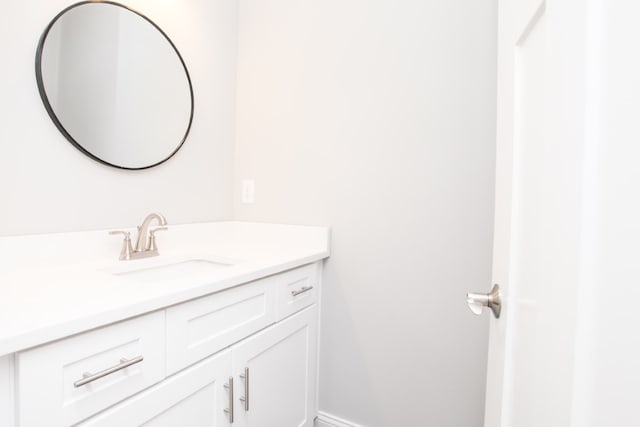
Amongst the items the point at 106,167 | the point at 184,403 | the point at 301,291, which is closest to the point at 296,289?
the point at 301,291

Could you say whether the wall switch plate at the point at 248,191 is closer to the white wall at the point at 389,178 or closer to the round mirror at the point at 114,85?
the white wall at the point at 389,178

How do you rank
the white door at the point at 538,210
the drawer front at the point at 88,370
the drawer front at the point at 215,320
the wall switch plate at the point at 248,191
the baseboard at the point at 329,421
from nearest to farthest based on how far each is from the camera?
the white door at the point at 538,210 < the drawer front at the point at 88,370 < the drawer front at the point at 215,320 < the baseboard at the point at 329,421 < the wall switch plate at the point at 248,191

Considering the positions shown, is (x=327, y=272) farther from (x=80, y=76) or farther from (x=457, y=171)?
(x=80, y=76)

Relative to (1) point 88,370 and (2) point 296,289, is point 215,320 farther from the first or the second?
(2) point 296,289

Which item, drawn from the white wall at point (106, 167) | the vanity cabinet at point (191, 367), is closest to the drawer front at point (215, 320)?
the vanity cabinet at point (191, 367)

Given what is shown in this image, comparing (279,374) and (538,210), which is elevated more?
(538,210)

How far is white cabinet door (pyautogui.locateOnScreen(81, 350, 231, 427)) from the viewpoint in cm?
68

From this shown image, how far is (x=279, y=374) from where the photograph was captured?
116cm

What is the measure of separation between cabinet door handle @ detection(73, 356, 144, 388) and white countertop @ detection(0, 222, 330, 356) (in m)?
0.10

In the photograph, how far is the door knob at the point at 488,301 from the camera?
0.63m

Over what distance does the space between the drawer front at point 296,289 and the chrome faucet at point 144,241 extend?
486mm

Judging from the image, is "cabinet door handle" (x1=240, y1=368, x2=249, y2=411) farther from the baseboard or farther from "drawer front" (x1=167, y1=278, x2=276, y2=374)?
the baseboard

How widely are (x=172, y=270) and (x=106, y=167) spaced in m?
0.45

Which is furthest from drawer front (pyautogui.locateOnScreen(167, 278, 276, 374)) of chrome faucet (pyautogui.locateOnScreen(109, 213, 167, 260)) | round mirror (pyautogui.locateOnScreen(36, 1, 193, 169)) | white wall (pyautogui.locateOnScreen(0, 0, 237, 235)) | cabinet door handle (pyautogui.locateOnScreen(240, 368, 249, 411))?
round mirror (pyautogui.locateOnScreen(36, 1, 193, 169))
